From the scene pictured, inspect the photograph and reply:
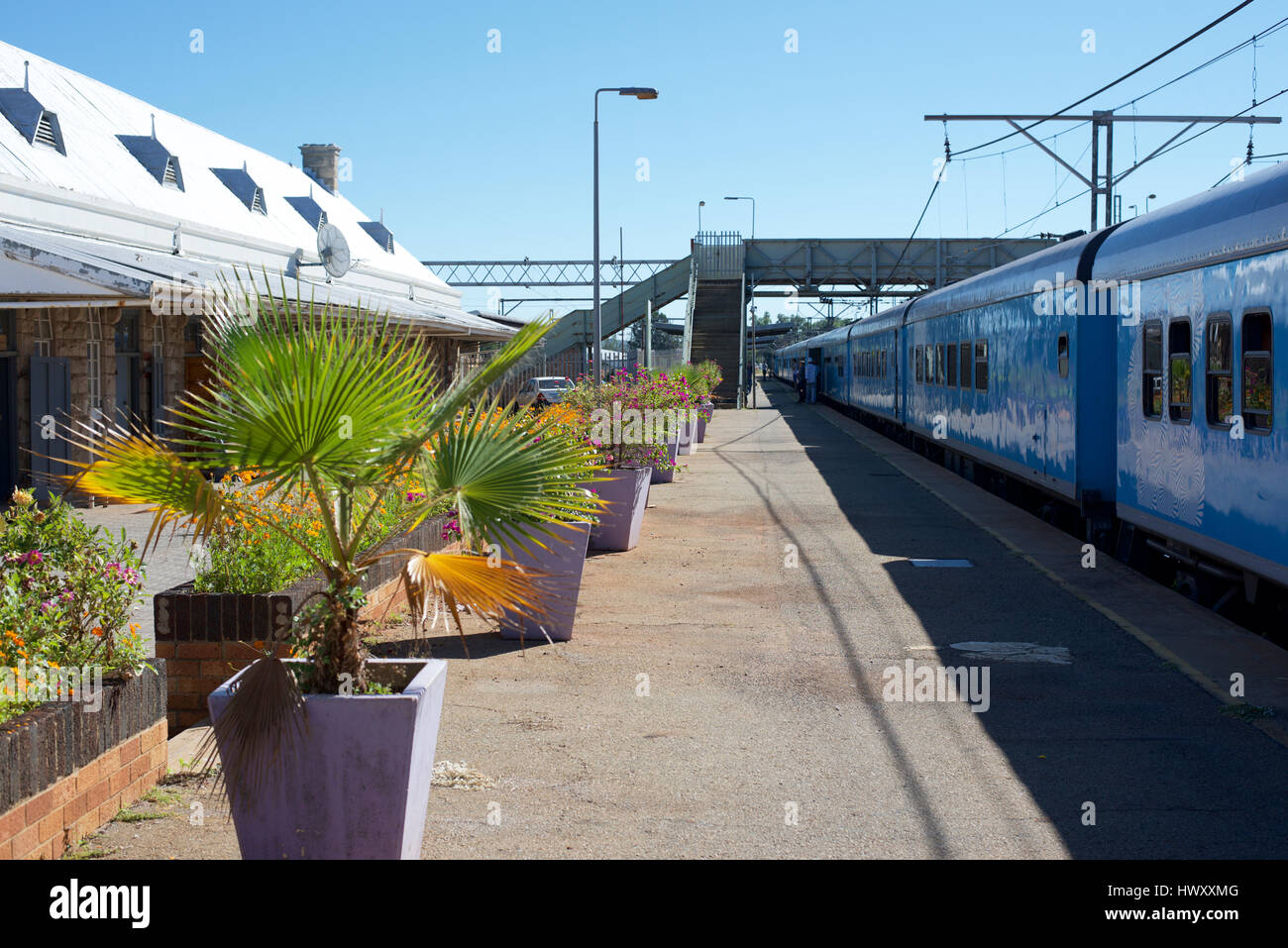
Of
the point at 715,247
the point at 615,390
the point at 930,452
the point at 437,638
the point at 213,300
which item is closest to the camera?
the point at 213,300

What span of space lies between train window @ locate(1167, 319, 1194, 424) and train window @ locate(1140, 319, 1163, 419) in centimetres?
26

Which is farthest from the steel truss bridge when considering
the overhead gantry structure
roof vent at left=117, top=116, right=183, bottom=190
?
roof vent at left=117, top=116, right=183, bottom=190

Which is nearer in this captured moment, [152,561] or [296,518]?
[296,518]

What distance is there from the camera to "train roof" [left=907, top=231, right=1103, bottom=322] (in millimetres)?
13695

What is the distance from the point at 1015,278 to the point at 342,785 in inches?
537

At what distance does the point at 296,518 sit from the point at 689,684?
2.62m

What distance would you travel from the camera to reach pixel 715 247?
2280 inches

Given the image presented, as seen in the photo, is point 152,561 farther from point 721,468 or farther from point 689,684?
point 721,468

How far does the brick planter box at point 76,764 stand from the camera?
4.58 meters

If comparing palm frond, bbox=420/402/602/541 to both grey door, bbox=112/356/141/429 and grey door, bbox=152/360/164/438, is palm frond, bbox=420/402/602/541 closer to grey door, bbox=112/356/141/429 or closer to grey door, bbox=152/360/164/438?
grey door, bbox=112/356/141/429

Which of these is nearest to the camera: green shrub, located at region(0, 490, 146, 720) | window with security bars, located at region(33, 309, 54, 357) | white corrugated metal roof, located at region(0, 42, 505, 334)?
green shrub, located at region(0, 490, 146, 720)

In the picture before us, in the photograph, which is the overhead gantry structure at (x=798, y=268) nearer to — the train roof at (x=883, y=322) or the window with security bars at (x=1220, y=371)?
the train roof at (x=883, y=322)

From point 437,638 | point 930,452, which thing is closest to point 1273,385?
point 437,638

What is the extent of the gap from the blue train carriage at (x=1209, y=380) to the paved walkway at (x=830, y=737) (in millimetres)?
913
